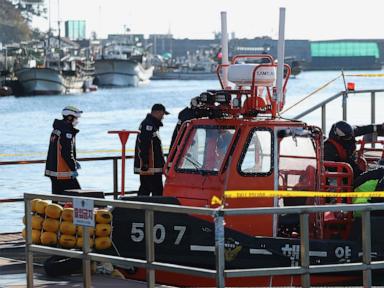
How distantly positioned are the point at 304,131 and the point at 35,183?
74.7ft

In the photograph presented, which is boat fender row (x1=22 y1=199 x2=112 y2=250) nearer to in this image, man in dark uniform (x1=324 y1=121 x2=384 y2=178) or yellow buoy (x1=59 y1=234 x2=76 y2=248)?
yellow buoy (x1=59 y1=234 x2=76 y2=248)

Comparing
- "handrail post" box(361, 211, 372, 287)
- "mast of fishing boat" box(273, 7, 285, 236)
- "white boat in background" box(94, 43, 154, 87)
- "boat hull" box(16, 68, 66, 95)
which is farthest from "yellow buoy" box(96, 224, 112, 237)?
"white boat in background" box(94, 43, 154, 87)

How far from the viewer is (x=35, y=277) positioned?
459 inches

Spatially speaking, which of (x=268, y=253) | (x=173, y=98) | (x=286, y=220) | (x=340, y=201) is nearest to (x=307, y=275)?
(x=268, y=253)

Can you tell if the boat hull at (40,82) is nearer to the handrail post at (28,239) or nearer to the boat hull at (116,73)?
the boat hull at (116,73)

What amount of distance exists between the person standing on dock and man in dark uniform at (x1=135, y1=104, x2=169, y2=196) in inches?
36.9

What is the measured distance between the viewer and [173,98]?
9762 cm

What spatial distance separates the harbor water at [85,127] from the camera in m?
32.0

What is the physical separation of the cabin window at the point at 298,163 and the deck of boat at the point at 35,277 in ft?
7.08

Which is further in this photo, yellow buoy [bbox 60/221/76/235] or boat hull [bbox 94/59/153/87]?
boat hull [bbox 94/59/153/87]

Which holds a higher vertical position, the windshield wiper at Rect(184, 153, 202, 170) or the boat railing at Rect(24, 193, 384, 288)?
the windshield wiper at Rect(184, 153, 202, 170)

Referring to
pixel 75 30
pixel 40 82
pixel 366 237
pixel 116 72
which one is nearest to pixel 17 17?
pixel 75 30

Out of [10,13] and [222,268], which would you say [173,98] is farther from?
[222,268]

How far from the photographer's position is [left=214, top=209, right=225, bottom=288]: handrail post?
8.84 meters
